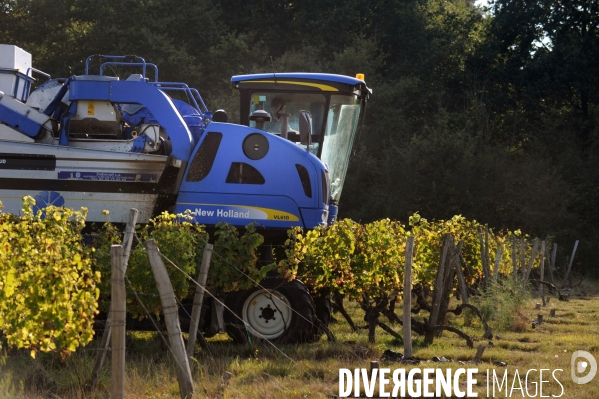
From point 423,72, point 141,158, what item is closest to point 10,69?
point 141,158

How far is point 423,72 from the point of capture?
117 ft

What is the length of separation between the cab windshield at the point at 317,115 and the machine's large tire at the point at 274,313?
242 cm

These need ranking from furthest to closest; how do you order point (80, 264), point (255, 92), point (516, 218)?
point (516, 218) → point (255, 92) → point (80, 264)

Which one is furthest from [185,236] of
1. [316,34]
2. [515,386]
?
[316,34]

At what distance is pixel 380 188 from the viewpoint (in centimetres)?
3167

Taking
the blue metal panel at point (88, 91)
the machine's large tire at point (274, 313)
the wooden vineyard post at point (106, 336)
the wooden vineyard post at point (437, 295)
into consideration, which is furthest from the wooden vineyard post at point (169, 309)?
the blue metal panel at point (88, 91)

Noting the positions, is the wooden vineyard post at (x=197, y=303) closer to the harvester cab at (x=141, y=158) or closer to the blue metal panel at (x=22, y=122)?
the harvester cab at (x=141, y=158)

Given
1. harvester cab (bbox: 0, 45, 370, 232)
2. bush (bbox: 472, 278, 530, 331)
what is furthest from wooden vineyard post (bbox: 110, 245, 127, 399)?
bush (bbox: 472, 278, 530, 331)

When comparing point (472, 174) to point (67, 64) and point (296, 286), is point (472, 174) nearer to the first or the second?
point (67, 64)

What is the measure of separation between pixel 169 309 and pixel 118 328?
61cm

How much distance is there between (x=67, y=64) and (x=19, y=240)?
2512cm

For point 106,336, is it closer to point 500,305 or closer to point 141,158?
point 141,158

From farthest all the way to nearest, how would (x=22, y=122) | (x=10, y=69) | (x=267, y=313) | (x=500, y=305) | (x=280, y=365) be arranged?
(x=500, y=305), (x=10, y=69), (x=22, y=122), (x=267, y=313), (x=280, y=365)

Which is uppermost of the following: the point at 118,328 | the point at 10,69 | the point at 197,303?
the point at 10,69
